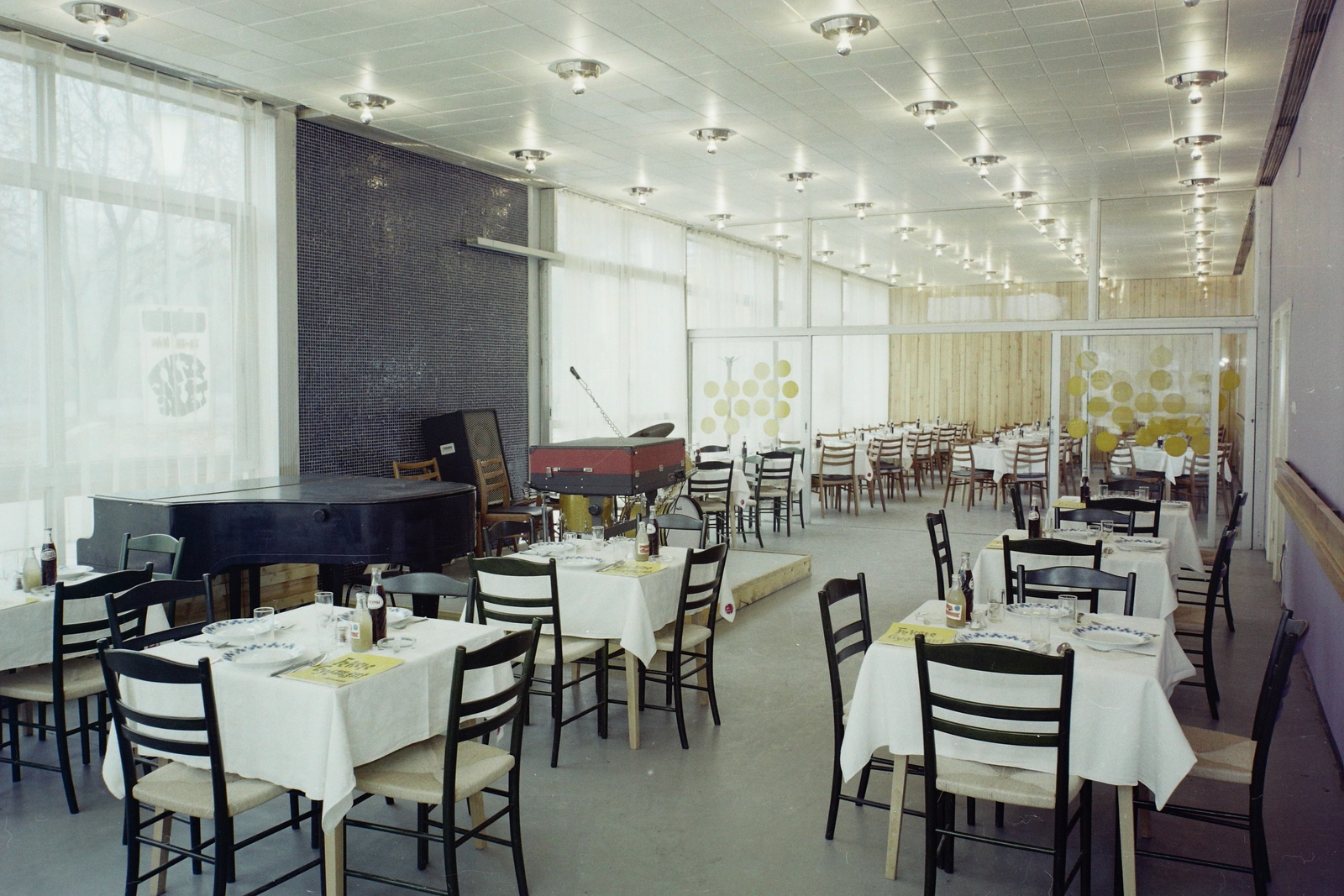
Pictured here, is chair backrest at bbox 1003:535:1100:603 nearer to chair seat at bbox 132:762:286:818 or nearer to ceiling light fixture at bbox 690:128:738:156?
chair seat at bbox 132:762:286:818

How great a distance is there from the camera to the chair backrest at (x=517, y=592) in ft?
14.4

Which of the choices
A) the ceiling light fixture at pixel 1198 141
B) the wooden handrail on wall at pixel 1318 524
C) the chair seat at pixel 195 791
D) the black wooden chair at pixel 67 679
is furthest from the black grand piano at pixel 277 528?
the ceiling light fixture at pixel 1198 141

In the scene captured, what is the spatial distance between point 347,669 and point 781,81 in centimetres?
479

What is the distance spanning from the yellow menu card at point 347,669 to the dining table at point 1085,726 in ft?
Answer: 5.20

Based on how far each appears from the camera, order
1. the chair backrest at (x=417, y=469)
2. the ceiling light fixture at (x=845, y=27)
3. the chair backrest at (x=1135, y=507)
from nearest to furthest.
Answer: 1. the ceiling light fixture at (x=845, y=27)
2. the chair backrest at (x=1135, y=507)
3. the chair backrest at (x=417, y=469)

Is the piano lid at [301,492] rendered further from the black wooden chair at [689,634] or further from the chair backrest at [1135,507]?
the chair backrest at [1135,507]

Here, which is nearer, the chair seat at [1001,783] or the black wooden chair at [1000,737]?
the black wooden chair at [1000,737]

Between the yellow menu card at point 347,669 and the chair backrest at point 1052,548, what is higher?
the chair backrest at point 1052,548

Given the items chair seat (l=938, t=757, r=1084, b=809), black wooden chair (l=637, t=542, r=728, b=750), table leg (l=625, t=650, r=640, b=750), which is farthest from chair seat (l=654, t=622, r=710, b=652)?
chair seat (l=938, t=757, r=1084, b=809)

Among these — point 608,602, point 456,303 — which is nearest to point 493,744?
point 608,602

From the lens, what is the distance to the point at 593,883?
335 centimetres

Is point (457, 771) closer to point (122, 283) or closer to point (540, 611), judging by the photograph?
point (540, 611)

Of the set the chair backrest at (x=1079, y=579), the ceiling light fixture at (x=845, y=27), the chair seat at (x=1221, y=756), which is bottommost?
the chair seat at (x=1221, y=756)

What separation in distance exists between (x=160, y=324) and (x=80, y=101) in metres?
1.35
